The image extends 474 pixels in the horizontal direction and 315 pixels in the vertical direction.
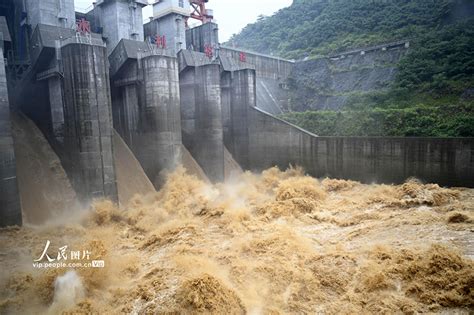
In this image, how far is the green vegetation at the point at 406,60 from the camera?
1546 centimetres

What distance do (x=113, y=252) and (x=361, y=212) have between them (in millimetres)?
8218

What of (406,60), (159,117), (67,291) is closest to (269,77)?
(406,60)

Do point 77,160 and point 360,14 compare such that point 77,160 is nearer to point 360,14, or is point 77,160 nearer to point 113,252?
point 113,252

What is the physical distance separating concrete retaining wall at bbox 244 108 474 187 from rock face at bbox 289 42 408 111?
21.1ft

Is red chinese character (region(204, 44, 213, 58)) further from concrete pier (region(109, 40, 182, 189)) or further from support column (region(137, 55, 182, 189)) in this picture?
support column (region(137, 55, 182, 189))

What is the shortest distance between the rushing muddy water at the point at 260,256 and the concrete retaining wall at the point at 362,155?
0.92 metres

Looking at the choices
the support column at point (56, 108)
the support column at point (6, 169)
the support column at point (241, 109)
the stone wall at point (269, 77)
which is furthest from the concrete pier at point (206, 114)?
the support column at point (6, 169)

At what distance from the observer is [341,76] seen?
A: 24297mm

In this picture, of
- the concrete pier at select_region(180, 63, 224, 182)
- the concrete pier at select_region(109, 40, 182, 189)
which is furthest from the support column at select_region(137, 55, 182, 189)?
the concrete pier at select_region(180, 63, 224, 182)

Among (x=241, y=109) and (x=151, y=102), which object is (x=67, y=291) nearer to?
(x=151, y=102)

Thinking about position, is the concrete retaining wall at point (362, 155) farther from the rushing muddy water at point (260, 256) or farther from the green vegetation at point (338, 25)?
the green vegetation at point (338, 25)

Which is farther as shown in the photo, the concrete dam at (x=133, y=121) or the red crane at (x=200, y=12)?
the red crane at (x=200, y=12)

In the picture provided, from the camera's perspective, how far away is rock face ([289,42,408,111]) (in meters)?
22.0

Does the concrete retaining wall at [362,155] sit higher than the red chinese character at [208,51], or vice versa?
the red chinese character at [208,51]
